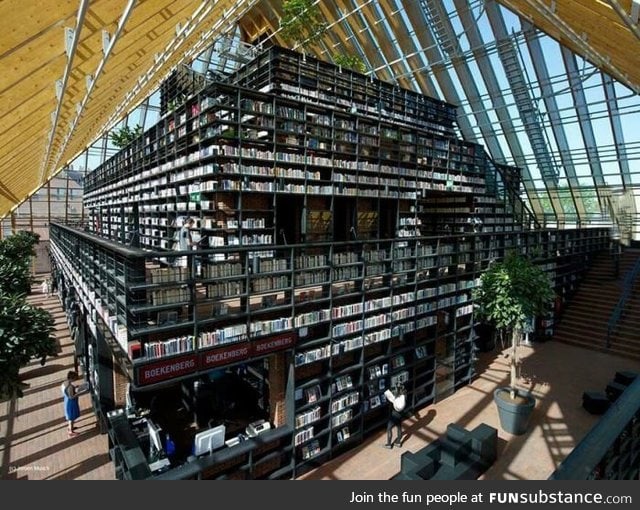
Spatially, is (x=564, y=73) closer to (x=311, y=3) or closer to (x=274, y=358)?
(x=311, y=3)

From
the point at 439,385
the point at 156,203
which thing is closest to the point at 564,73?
the point at 439,385

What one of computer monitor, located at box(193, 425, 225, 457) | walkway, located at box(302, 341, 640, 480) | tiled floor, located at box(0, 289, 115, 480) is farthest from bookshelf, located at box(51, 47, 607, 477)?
tiled floor, located at box(0, 289, 115, 480)

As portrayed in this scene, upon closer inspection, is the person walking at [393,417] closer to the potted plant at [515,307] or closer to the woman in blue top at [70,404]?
the potted plant at [515,307]

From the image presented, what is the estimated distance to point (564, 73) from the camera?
12336 millimetres

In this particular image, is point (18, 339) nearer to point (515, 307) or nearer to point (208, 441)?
point (208, 441)

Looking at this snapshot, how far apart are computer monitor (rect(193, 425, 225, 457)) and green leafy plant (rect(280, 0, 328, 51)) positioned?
13364 mm

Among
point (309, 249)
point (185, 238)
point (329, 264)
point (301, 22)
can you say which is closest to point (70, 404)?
point (185, 238)

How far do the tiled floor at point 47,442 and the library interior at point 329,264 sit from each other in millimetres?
119

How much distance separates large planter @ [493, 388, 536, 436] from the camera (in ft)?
18.2

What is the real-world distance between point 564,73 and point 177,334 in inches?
552

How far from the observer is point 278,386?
5.02 metres

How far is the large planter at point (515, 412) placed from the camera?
5.55 m

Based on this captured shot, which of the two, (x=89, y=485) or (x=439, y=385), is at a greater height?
(x=89, y=485)

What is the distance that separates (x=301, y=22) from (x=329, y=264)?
1183 cm
